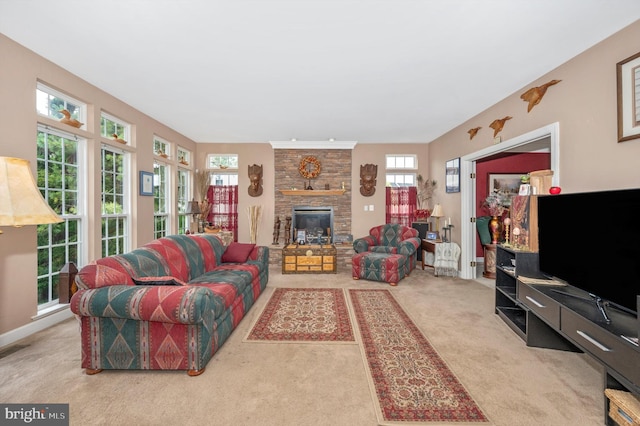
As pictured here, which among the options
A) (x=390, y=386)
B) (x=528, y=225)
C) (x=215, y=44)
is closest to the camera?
(x=390, y=386)

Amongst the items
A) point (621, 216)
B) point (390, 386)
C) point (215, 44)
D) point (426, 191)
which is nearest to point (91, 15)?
point (215, 44)

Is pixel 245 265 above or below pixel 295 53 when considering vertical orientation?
below

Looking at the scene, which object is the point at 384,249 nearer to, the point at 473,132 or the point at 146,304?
the point at 473,132

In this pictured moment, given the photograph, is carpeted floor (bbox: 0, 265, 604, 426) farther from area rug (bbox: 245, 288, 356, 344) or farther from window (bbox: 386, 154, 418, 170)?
window (bbox: 386, 154, 418, 170)

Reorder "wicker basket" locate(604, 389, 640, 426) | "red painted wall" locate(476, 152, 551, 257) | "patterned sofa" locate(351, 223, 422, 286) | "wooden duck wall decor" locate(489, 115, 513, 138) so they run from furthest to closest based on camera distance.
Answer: "red painted wall" locate(476, 152, 551, 257)
"patterned sofa" locate(351, 223, 422, 286)
"wooden duck wall decor" locate(489, 115, 513, 138)
"wicker basket" locate(604, 389, 640, 426)

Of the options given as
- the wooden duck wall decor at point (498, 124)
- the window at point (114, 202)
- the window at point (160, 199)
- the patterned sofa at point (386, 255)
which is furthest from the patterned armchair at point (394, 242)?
the window at point (114, 202)

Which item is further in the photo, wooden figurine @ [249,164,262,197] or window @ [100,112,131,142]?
wooden figurine @ [249,164,262,197]

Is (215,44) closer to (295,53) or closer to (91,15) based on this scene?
(295,53)

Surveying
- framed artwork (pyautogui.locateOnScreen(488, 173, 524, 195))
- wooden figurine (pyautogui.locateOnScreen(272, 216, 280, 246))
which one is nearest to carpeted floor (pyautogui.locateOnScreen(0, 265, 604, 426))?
wooden figurine (pyautogui.locateOnScreen(272, 216, 280, 246))

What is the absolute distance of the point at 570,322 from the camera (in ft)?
6.57

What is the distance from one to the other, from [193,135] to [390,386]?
582cm

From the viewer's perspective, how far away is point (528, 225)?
2.94 metres

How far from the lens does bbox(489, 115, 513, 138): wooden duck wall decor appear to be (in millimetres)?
3788

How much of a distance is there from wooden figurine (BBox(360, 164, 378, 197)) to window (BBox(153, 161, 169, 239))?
4129 millimetres
